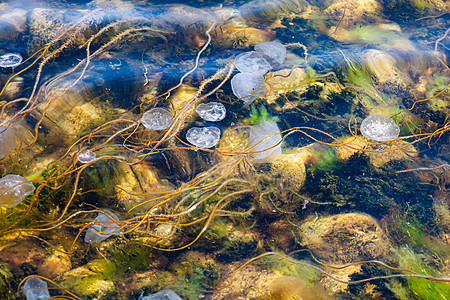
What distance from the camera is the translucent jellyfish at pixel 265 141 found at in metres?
2.64

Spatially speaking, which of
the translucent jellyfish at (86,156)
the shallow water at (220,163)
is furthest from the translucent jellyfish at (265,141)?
the translucent jellyfish at (86,156)

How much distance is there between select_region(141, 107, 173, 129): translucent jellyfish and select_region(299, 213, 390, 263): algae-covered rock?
1602 mm

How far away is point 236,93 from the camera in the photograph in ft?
9.79

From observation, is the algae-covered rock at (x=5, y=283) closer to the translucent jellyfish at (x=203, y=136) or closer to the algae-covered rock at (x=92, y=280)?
the algae-covered rock at (x=92, y=280)

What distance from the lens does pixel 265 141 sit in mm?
2678

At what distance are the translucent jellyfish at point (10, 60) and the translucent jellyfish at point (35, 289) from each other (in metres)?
Result: 2.34

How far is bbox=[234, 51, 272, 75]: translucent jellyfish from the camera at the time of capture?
3062 millimetres

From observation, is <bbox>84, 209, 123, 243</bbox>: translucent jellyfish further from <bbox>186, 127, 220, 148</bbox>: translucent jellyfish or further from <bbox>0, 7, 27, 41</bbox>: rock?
<bbox>0, 7, 27, 41</bbox>: rock

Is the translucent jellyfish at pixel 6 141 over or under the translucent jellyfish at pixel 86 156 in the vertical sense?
over

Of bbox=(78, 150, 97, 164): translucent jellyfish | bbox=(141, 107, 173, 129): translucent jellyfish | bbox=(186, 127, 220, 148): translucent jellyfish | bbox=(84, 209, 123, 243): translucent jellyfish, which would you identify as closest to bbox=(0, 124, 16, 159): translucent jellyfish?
bbox=(78, 150, 97, 164): translucent jellyfish

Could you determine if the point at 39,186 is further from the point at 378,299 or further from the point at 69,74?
the point at 378,299

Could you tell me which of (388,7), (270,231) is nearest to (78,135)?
(270,231)

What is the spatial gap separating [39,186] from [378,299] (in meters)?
2.95

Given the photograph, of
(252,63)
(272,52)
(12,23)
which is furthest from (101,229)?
(12,23)
